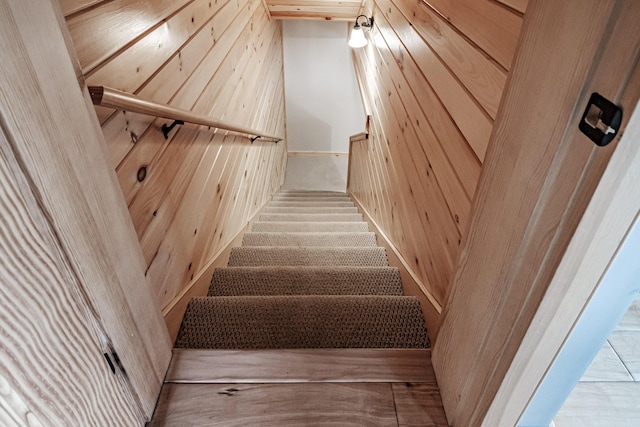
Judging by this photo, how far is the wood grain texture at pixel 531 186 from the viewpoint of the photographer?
0.41 meters

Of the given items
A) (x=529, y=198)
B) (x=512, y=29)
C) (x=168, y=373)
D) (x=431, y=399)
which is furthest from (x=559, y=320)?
(x=168, y=373)

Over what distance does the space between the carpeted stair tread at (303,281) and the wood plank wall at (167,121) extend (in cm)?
15

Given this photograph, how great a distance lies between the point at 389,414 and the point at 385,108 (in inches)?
80.8

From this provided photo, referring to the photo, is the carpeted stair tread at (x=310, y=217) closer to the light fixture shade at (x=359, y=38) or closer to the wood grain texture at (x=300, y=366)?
the light fixture shade at (x=359, y=38)

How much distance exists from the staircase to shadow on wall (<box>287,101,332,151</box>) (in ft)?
16.3

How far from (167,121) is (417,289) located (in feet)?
3.72

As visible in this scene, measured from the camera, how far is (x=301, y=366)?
3.23ft

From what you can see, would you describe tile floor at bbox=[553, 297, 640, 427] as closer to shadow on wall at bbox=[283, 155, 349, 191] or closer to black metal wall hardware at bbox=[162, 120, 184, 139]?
black metal wall hardware at bbox=[162, 120, 184, 139]

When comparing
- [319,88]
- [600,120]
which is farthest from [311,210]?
[600,120]

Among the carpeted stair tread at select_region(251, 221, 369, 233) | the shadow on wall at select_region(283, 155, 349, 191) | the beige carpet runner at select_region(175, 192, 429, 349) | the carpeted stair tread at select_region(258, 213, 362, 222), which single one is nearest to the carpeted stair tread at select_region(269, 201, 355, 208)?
the carpeted stair tread at select_region(258, 213, 362, 222)

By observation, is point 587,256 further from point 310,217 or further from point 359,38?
point 359,38

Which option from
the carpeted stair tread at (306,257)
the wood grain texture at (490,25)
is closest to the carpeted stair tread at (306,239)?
the carpeted stair tread at (306,257)

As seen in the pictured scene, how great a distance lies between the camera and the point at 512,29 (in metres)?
0.79

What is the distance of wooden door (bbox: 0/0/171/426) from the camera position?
1.45 feet
